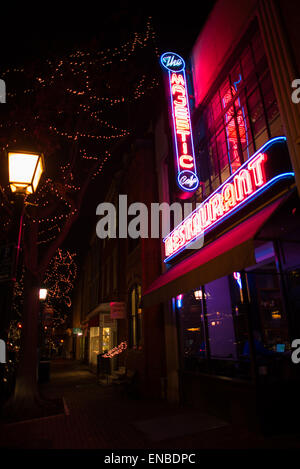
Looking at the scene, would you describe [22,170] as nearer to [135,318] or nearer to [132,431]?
[132,431]

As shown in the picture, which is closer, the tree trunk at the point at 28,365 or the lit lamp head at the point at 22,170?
the lit lamp head at the point at 22,170

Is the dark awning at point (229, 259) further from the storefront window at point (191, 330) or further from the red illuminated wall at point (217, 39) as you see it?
the red illuminated wall at point (217, 39)

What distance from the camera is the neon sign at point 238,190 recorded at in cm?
562

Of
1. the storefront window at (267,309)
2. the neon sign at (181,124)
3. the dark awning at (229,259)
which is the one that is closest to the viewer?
the dark awning at (229,259)

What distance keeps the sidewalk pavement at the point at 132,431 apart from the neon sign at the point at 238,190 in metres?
4.45

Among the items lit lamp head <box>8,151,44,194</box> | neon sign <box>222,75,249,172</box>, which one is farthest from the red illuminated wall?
lit lamp head <box>8,151,44,194</box>

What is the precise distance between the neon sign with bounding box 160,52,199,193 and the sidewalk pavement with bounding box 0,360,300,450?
18.9 ft

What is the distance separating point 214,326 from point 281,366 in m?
3.07

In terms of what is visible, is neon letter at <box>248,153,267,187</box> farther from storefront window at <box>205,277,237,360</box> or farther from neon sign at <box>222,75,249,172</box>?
storefront window at <box>205,277,237,360</box>

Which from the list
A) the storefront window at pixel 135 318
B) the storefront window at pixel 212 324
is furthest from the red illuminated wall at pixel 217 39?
the storefront window at pixel 135 318

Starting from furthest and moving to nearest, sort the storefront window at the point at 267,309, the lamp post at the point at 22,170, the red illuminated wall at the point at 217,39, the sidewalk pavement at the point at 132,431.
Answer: the storefront window at the point at 267,309 < the red illuminated wall at the point at 217,39 < the sidewalk pavement at the point at 132,431 < the lamp post at the point at 22,170

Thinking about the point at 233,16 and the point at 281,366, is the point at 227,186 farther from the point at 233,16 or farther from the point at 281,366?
the point at 233,16

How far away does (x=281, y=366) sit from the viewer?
6.38m

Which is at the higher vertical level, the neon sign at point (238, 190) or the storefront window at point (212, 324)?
the neon sign at point (238, 190)
